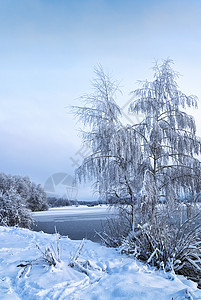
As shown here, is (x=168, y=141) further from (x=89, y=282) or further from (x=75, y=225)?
(x=75, y=225)

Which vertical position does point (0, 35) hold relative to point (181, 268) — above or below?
above

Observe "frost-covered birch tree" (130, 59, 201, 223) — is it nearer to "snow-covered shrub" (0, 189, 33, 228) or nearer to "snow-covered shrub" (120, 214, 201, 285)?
"snow-covered shrub" (120, 214, 201, 285)

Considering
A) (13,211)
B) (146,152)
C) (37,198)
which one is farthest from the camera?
(37,198)

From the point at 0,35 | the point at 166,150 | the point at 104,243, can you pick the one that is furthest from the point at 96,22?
the point at 104,243

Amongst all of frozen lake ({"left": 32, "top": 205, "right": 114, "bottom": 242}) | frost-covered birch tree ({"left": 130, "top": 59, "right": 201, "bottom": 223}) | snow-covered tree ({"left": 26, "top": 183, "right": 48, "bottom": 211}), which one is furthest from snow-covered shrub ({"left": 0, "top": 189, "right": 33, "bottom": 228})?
snow-covered tree ({"left": 26, "top": 183, "right": 48, "bottom": 211})

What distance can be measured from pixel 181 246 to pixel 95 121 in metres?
3.40

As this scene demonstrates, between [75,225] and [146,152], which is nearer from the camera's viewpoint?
[146,152]

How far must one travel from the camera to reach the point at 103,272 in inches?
104

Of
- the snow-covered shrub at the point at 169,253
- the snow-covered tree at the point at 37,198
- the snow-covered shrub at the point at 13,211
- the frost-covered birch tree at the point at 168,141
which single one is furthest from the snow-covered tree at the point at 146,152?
the snow-covered tree at the point at 37,198

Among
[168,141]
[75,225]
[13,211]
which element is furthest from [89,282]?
[75,225]

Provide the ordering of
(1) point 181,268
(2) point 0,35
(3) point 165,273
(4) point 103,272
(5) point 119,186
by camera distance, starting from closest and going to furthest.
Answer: (4) point 103,272, (3) point 165,273, (1) point 181,268, (5) point 119,186, (2) point 0,35

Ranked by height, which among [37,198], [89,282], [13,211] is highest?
[37,198]

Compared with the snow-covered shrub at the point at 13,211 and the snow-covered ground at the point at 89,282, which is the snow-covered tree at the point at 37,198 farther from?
the snow-covered ground at the point at 89,282

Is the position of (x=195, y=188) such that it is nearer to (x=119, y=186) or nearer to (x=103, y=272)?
(x=119, y=186)
